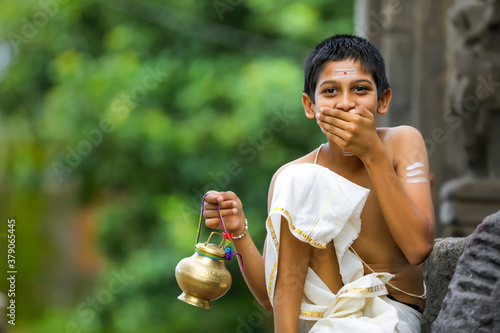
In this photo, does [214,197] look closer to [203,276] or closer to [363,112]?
[203,276]

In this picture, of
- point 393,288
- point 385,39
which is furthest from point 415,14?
point 393,288

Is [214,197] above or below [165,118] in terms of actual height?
below

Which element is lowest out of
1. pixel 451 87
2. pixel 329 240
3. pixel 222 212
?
pixel 329 240

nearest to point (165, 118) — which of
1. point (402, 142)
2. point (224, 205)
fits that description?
point (224, 205)

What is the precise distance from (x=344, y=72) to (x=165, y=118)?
507cm

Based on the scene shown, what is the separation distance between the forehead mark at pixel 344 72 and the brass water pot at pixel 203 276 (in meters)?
0.66

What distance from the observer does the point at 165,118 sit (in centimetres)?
716

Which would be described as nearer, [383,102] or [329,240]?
[329,240]

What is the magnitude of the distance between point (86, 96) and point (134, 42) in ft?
2.52

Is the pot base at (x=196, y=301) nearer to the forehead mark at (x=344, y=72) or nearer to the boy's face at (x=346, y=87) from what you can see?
the boy's face at (x=346, y=87)

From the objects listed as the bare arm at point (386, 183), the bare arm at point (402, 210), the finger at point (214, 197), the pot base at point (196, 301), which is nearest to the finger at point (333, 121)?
the bare arm at point (386, 183)

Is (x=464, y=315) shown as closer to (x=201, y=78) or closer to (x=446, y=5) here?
(x=446, y=5)

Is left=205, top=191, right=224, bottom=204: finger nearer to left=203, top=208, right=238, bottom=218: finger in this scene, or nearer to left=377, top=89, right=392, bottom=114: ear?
left=203, top=208, right=238, bottom=218: finger

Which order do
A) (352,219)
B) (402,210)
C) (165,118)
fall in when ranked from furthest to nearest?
1. (165,118)
2. (352,219)
3. (402,210)
